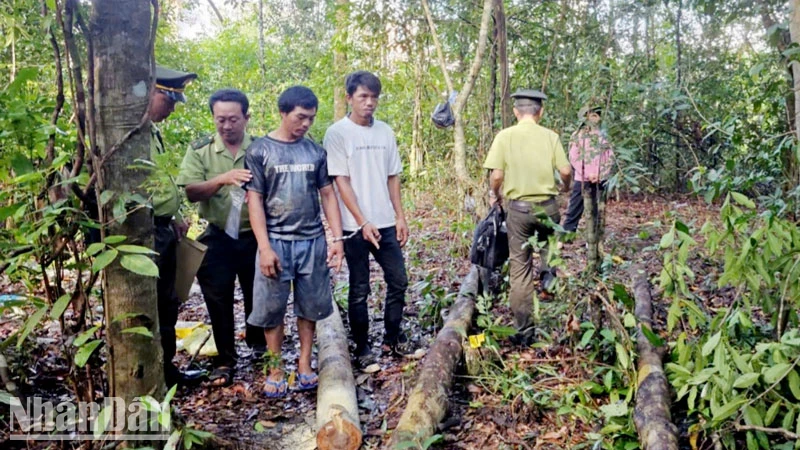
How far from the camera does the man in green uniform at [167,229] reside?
3516mm

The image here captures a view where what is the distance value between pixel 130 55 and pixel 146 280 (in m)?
0.85

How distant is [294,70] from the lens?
17312 mm

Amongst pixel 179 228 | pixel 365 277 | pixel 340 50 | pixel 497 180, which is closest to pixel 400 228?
pixel 365 277

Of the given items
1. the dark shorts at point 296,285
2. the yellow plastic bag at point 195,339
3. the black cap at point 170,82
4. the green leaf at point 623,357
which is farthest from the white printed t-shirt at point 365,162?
the green leaf at point 623,357

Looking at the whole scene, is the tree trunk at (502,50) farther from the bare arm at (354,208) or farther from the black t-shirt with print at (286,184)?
the black t-shirt with print at (286,184)

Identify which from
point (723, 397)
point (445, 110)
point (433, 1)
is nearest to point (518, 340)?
point (723, 397)

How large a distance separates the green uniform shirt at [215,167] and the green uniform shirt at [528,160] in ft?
6.15

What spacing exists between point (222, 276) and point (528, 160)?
2.36 metres

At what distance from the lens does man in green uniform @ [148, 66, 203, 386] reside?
352 cm

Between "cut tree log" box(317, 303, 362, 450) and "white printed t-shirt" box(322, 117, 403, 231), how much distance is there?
82cm

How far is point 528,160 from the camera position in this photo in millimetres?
4543

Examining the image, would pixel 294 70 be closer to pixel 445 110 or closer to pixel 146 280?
pixel 445 110

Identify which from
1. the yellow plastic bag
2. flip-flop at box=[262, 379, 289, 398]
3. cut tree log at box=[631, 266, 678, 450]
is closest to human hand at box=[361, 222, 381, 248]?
flip-flop at box=[262, 379, 289, 398]

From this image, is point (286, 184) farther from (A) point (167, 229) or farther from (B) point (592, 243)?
(B) point (592, 243)
